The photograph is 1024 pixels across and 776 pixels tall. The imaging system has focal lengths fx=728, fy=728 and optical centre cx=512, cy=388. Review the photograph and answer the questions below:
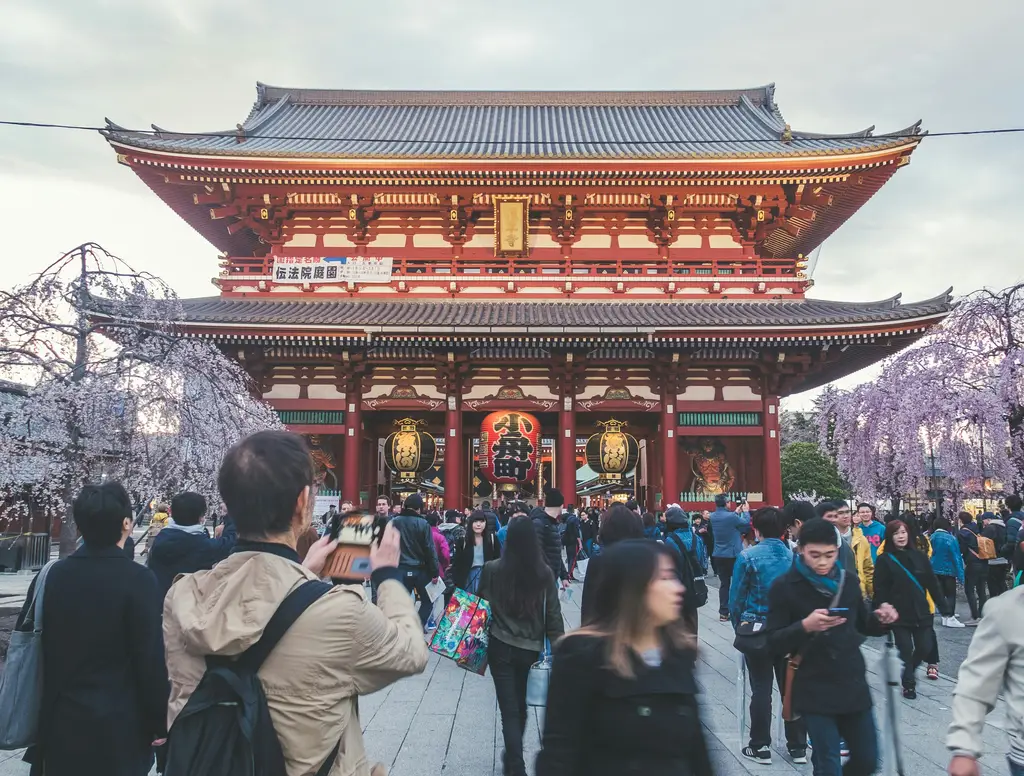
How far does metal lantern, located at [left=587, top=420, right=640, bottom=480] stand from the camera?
17.0 meters

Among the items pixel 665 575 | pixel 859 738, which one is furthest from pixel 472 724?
pixel 665 575

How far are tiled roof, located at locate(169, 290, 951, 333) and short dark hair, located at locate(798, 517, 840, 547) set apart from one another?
451 inches

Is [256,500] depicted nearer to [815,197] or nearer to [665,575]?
[665,575]

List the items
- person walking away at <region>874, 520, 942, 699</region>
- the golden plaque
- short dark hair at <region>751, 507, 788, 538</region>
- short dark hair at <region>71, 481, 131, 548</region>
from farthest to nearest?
the golden plaque → person walking away at <region>874, 520, 942, 699</region> → short dark hair at <region>751, 507, 788, 538</region> → short dark hair at <region>71, 481, 131, 548</region>

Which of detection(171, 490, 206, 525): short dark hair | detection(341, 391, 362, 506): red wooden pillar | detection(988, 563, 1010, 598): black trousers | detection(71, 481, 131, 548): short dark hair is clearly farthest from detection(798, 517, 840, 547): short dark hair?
detection(341, 391, 362, 506): red wooden pillar

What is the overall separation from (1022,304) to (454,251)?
39.4 feet

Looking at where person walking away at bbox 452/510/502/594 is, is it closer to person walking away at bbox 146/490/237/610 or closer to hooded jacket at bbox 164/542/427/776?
person walking away at bbox 146/490/237/610

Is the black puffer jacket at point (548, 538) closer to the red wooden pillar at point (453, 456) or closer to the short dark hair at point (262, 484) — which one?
the short dark hair at point (262, 484)

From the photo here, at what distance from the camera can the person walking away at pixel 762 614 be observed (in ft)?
16.8

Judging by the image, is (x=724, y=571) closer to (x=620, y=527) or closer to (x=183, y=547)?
(x=620, y=527)

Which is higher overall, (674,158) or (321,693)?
(674,158)

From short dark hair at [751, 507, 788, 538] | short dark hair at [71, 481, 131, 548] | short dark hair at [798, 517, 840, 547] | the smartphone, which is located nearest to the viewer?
the smartphone

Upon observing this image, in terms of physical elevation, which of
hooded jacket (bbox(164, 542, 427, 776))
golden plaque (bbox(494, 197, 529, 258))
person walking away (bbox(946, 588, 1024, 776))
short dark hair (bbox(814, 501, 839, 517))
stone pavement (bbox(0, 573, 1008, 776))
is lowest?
stone pavement (bbox(0, 573, 1008, 776))

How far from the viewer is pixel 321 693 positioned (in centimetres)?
185
